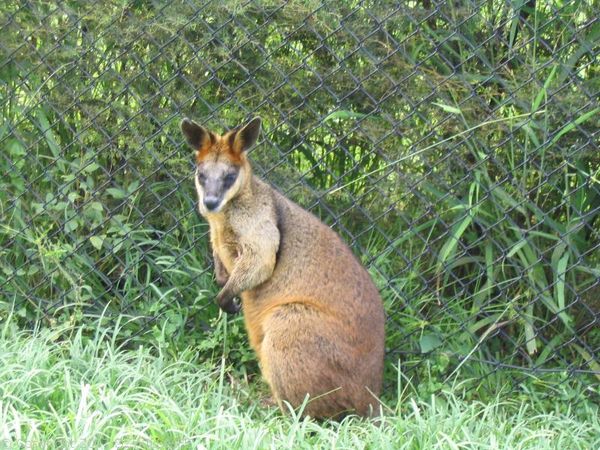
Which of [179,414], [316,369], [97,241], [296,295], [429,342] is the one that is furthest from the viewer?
[97,241]

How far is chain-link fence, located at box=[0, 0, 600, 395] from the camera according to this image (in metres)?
5.96

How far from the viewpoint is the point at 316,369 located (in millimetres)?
5438

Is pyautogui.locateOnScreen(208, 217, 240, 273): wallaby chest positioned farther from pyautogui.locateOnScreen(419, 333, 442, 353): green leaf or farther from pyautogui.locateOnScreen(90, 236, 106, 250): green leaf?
pyautogui.locateOnScreen(419, 333, 442, 353): green leaf

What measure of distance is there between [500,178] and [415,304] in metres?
0.81

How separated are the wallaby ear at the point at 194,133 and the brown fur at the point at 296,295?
17 mm

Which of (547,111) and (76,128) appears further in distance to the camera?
(76,128)

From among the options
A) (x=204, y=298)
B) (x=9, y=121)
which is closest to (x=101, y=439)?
(x=204, y=298)

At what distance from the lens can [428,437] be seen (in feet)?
15.6

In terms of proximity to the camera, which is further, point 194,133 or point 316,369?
point 194,133

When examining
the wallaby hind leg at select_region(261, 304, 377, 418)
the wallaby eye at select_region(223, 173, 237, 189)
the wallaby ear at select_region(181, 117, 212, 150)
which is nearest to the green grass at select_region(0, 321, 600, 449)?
the wallaby hind leg at select_region(261, 304, 377, 418)

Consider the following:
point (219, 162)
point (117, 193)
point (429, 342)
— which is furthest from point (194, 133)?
point (429, 342)

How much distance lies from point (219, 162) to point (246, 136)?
0.19 m

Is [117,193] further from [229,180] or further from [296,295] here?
[296,295]

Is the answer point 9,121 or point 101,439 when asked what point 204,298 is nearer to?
point 9,121
